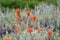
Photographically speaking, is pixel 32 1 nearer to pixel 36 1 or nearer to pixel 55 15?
pixel 36 1

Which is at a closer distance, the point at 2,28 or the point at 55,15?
the point at 2,28

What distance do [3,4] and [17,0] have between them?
377 mm

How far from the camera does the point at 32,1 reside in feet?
20.3

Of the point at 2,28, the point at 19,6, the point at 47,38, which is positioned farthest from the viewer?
the point at 19,6

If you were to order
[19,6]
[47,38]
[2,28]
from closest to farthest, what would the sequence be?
[47,38], [2,28], [19,6]

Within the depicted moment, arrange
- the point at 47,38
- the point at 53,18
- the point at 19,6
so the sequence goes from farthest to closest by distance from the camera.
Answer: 1. the point at 19,6
2. the point at 53,18
3. the point at 47,38

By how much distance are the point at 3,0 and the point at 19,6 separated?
0.47 m

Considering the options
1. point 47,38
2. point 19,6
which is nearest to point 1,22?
→ point 47,38

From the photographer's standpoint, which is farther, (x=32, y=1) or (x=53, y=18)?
(x=32, y=1)

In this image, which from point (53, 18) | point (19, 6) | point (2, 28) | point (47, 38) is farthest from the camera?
point (19, 6)

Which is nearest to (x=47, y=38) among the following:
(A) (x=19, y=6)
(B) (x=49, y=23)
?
(B) (x=49, y=23)

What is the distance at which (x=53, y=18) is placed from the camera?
462cm

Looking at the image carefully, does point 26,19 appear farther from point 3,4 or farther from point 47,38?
point 3,4

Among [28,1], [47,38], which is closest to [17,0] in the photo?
[28,1]
